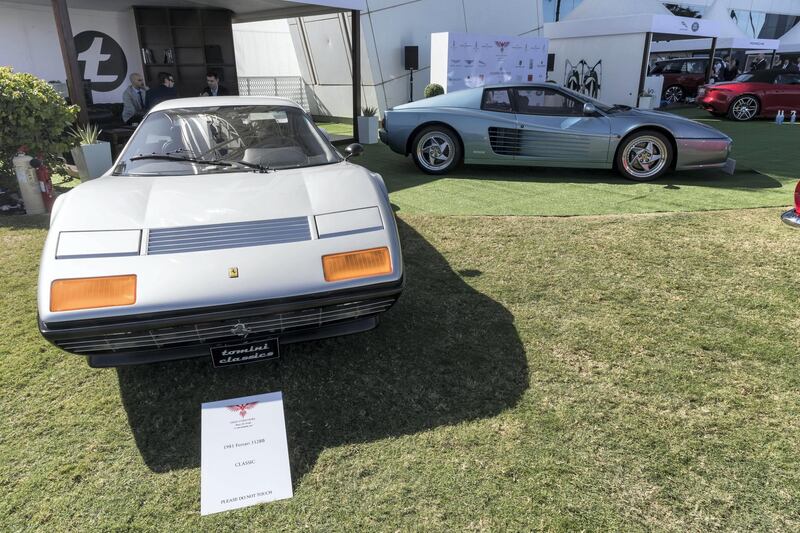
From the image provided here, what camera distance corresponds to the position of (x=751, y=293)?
3.23m

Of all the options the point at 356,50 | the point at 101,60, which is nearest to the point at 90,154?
the point at 356,50

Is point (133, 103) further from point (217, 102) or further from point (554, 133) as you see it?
point (554, 133)

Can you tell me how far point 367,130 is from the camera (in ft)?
33.0

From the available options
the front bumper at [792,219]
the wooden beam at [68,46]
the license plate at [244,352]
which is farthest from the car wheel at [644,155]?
the wooden beam at [68,46]

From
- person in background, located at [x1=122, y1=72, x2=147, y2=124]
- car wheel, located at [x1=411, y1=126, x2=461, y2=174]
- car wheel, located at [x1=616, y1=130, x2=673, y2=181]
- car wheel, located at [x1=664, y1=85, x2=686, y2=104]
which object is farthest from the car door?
car wheel, located at [x1=664, y1=85, x2=686, y2=104]

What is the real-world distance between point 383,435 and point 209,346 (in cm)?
84

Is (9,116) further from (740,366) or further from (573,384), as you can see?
(740,366)

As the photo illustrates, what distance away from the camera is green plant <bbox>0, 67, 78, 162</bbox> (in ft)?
16.8

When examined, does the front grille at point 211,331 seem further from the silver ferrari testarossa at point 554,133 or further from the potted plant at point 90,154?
the potted plant at point 90,154

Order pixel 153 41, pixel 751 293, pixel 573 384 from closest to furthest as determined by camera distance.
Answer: pixel 573 384
pixel 751 293
pixel 153 41

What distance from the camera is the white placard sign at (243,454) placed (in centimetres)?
181

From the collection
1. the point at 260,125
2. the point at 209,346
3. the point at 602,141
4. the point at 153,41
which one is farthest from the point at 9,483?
the point at 153,41

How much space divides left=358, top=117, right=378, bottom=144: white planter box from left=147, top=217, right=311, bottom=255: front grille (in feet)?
26.9

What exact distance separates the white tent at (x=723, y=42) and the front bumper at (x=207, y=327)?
2018 cm
